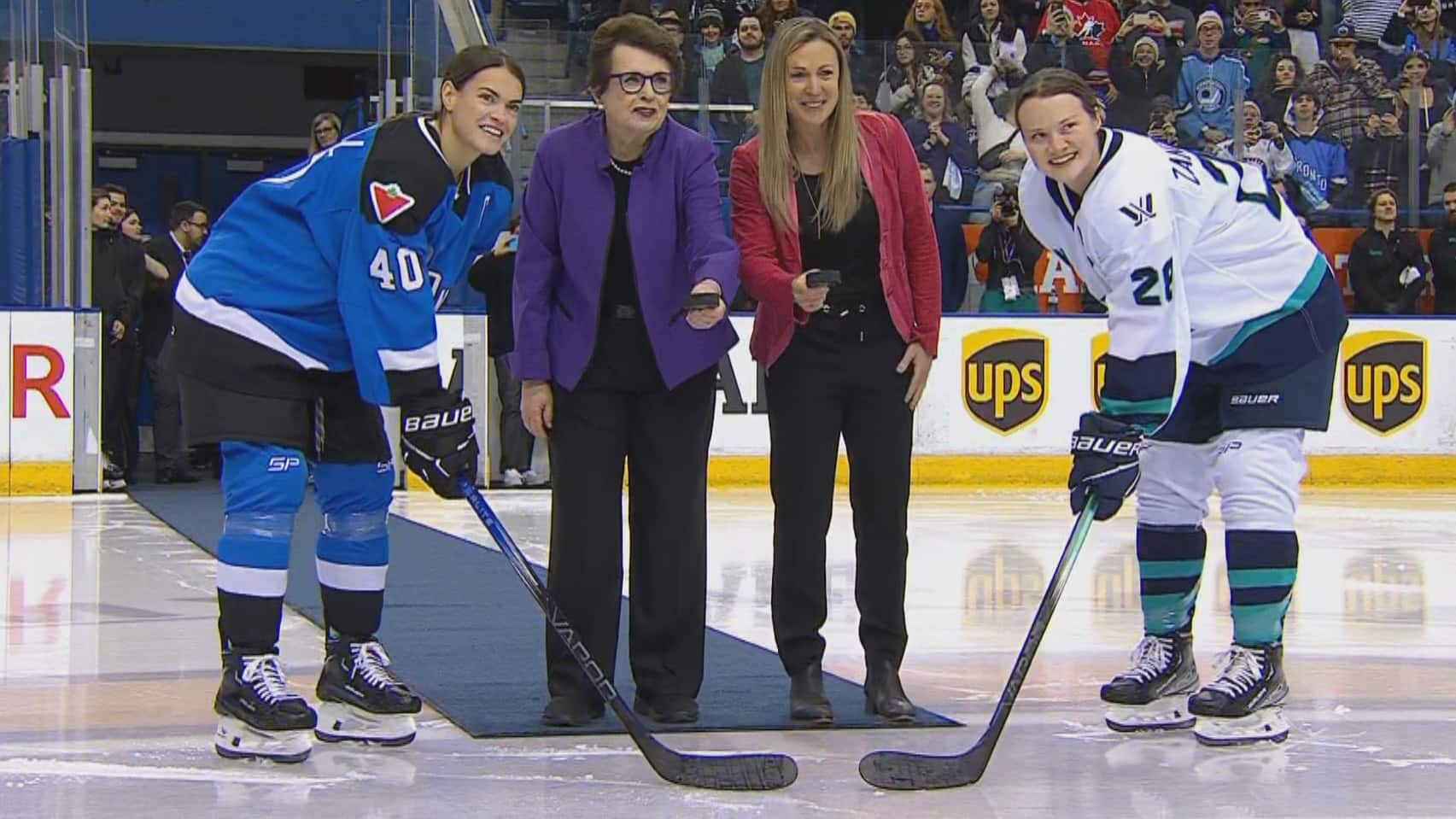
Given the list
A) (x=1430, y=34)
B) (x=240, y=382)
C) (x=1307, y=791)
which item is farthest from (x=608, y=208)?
(x=1430, y=34)

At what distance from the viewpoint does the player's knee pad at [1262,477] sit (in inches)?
157

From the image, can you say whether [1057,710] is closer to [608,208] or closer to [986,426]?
[608,208]

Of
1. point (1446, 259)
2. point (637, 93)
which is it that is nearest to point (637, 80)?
point (637, 93)

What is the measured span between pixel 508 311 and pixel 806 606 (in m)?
0.94

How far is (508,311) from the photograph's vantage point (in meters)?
4.57

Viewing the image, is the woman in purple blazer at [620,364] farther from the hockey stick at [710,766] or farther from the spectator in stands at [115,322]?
the spectator in stands at [115,322]

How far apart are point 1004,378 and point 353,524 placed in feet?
24.5

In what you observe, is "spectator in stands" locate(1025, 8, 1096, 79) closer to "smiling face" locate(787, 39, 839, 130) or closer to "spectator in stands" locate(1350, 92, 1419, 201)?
"spectator in stands" locate(1350, 92, 1419, 201)

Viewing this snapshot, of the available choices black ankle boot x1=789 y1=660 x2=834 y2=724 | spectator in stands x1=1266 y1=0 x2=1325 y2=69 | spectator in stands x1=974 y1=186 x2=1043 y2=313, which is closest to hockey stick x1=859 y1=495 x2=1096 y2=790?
black ankle boot x1=789 y1=660 x2=834 y2=724

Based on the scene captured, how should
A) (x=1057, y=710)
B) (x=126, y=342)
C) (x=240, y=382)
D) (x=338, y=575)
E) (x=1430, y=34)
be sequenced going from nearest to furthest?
(x=240, y=382) < (x=338, y=575) < (x=1057, y=710) < (x=126, y=342) < (x=1430, y=34)

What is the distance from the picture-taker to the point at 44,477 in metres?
10.2

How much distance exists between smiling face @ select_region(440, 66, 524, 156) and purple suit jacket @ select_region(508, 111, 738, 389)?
0.38m

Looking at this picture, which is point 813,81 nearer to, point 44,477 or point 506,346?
point 506,346

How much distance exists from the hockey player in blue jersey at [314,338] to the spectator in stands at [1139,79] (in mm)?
8154
